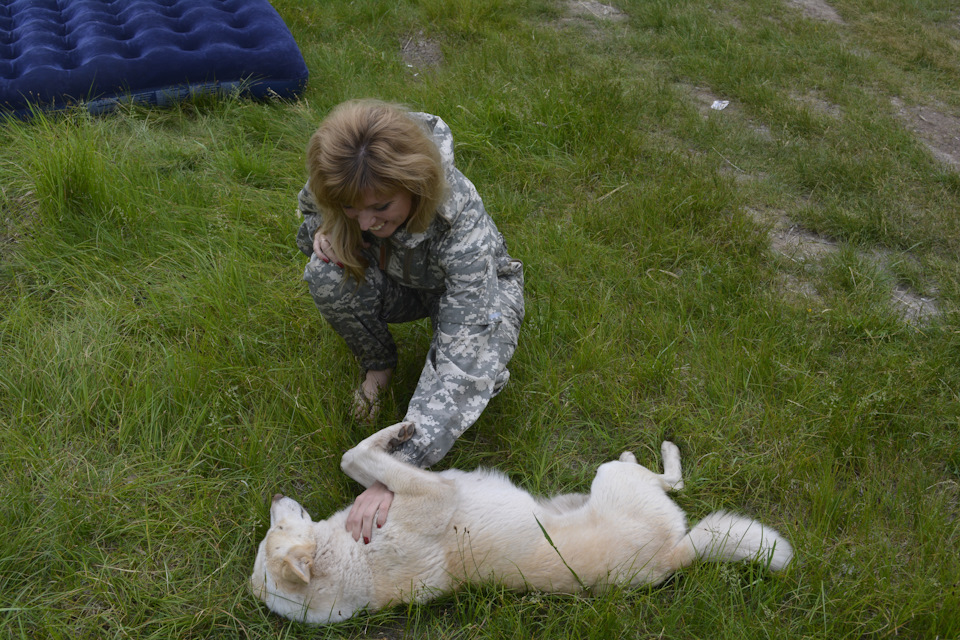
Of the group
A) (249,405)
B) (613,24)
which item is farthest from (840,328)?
(613,24)

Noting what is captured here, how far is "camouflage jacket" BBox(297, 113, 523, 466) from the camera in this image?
8.05 ft

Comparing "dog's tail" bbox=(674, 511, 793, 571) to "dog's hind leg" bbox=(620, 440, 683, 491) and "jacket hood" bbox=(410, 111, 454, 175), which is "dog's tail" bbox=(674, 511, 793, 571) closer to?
"dog's hind leg" bbox=(620, 440, 683, 491)

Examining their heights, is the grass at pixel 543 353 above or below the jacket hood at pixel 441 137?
below

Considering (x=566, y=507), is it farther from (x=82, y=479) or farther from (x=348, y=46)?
(x=348, y=46)

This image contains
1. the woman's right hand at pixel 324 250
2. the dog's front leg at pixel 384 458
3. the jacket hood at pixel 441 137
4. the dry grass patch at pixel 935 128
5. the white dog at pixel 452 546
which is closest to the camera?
the white dog at pixel 452 546

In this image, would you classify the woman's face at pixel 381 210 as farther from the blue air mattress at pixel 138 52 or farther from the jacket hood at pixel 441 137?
the blue air mattress at pixel 138 52

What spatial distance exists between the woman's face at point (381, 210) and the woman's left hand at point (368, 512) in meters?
0.96

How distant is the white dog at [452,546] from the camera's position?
7.57ft

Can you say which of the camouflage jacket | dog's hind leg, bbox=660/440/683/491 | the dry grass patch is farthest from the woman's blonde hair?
the dry grass patch

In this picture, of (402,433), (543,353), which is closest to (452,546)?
(402,433)

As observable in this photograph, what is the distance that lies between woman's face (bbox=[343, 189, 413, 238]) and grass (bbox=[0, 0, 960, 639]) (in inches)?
33.3

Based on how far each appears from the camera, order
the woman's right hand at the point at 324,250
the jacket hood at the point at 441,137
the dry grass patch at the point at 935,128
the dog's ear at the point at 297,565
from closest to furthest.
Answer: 1. the dog's ear at the point at 297,565
2. the jacket hood at the point at 441,137
3. the woman's right hand at the point at 324,250
4. the dry grass patch at the point at 935,128

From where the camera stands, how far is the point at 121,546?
8.10 ft

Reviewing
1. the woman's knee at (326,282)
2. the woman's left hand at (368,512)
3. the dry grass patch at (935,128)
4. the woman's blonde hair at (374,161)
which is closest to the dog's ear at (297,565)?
the woman's left hand at (368,512)
